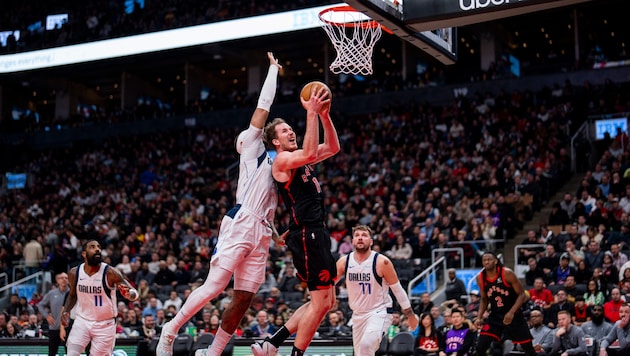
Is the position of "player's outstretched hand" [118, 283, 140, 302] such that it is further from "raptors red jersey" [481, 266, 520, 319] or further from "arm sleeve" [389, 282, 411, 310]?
"raptors red jersey" [481, 266, 520, 319]

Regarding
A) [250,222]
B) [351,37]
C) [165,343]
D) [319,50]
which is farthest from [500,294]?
[319,50]

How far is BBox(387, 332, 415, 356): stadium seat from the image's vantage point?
43.3ft

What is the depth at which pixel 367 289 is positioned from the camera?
1018 centimetres

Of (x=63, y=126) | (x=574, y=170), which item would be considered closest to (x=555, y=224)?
(x=574, y=170)

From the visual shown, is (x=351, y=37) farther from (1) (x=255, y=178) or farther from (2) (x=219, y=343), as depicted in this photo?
(2) (x=219, y=343)

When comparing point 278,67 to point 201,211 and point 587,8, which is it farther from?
point 587,8

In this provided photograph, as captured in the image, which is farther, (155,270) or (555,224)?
(155,270)

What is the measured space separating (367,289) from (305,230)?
2.52 m

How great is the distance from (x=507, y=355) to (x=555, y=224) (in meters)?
7.37

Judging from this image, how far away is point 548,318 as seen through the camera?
48.5ft

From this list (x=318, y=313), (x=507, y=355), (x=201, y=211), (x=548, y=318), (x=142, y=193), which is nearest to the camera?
(x=318, y=313)

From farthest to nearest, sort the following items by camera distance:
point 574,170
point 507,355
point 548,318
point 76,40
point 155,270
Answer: point 76,40
point 574,170
point 155,270
point 548,318
point 507,355

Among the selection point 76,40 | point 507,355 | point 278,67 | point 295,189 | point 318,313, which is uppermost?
point 76,40

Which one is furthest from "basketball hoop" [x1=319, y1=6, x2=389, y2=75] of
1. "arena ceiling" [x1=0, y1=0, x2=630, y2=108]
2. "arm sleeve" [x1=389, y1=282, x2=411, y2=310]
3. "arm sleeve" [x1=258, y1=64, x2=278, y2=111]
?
"arena ceiling" [x1=0, y1=0, x2=630, y2=108]
